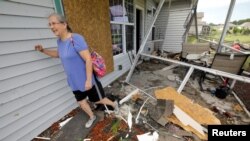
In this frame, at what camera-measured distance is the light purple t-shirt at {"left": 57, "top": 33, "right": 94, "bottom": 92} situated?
176 cm

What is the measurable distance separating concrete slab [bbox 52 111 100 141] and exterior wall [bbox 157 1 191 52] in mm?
7200

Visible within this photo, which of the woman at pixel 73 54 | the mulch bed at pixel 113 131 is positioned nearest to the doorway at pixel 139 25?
the mulch bed at pixel 113 131

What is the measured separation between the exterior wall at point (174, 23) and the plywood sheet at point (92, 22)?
5.75 meters

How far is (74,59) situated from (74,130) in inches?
50.9

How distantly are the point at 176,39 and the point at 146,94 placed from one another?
6.56m

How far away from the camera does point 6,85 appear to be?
1.82 m

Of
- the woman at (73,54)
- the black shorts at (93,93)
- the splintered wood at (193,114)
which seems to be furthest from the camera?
the splintered wood at (193,114)

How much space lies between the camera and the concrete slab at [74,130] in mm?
2217

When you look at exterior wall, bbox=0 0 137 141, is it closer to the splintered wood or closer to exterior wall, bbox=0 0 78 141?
exterior wall, bbox=0 0 78 141

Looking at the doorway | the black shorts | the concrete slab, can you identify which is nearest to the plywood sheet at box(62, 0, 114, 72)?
the black shorts

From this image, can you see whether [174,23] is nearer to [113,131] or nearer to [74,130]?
[113,131]

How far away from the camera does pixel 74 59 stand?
1832 millimetres

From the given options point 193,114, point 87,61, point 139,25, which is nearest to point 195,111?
point 193,114

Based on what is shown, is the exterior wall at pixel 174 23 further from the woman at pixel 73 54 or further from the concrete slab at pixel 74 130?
the woman at pixel 73 54
